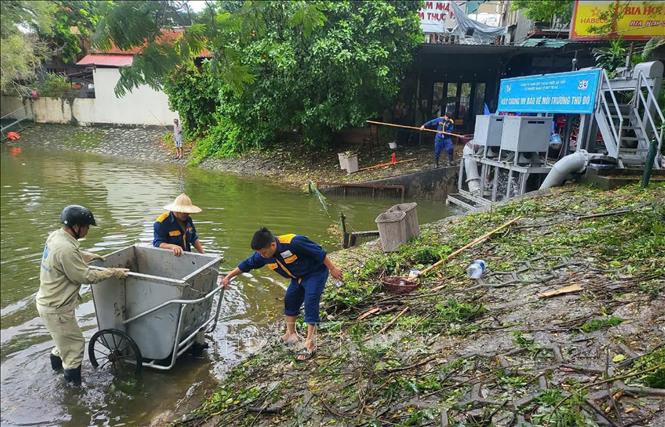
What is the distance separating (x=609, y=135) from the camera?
29.0ft

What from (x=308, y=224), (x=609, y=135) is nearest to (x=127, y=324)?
(x=308, y=224)

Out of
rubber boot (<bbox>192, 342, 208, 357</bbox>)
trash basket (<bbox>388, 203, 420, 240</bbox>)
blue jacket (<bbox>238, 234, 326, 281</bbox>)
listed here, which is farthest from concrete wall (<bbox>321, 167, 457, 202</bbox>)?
blue jacket (<bbox>238, 234, 326, 281</bbox>)

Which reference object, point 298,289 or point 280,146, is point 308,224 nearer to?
point 298,289

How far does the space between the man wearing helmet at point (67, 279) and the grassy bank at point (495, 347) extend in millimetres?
1581

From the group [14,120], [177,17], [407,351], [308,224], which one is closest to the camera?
[177,17]

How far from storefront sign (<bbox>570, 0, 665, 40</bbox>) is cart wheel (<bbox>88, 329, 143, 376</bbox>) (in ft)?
38.3

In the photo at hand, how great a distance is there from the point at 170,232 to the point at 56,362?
1847 mm

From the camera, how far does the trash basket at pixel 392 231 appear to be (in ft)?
24.7

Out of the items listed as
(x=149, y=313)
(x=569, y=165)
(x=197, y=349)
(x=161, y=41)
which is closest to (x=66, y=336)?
(x=149, y=313)

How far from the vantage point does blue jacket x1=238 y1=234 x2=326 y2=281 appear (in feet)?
14.7

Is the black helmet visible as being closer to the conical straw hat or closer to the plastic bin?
the plastic bin

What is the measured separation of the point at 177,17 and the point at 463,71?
19.1m

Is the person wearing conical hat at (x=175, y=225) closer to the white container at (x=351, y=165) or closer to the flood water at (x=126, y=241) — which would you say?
the flood water at (x=126, y=241)

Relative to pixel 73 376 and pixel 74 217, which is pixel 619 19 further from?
pixel 73 376
